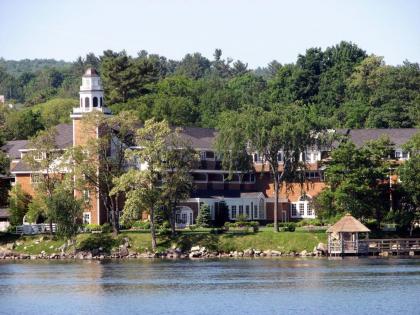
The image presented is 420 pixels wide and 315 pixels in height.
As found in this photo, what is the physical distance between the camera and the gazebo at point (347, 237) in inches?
3698

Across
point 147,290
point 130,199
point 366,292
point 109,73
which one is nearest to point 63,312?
point 147,290

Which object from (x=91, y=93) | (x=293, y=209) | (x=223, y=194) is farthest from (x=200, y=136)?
(x=91, y=93)

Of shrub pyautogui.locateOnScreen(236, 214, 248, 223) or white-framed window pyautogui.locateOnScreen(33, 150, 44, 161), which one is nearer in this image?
white-framed window pyautogui.locateOnScreen(33, 150, 44, 161)

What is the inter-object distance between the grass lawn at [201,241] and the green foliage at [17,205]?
5841mm

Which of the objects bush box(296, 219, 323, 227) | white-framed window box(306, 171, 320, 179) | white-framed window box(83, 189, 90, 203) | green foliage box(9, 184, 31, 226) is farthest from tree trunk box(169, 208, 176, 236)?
white-framed window box(306, 171, 320, 179)

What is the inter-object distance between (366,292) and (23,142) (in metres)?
61.3

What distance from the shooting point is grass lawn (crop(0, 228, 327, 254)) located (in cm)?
9744

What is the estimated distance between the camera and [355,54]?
551 feet

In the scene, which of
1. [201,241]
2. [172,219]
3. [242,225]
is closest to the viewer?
[201,241]

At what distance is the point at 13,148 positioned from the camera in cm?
12138

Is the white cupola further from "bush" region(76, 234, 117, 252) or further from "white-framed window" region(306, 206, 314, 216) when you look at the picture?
"white-framed window" region(306, 206, 314, 216)

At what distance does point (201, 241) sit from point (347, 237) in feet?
37.8

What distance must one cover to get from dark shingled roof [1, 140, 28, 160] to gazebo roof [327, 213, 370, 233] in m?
36.5

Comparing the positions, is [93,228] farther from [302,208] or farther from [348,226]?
[348,226]
